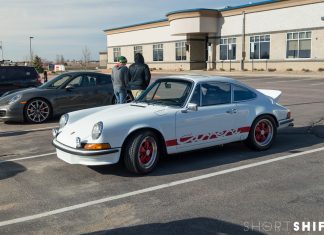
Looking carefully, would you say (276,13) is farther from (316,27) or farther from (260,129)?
(260,129)

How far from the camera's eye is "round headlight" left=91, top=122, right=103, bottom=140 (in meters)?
5.45

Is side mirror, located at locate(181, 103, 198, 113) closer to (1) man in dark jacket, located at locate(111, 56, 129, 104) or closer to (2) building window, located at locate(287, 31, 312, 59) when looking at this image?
(1) man in dark jacket, located at locate(111, 56, 129, 104)

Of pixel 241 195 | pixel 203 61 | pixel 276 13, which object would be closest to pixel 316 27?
pixel 276 13

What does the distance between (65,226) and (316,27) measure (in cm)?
3431

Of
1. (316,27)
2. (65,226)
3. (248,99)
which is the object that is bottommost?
(65,226)

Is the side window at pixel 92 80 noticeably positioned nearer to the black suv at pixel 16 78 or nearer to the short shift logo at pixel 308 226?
the black suv at pixel 16 78

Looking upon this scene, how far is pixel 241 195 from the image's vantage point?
4.87 meters

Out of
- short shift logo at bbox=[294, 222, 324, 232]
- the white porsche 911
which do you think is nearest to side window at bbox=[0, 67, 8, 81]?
the white porsche 911

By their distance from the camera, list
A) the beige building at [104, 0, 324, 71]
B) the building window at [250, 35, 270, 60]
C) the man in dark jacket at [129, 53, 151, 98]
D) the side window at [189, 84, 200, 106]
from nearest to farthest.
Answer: the side window at [189, 84, 200, 106]
the man in dark jacket at [129, 53, 151, 98]
the beige building at [104, 0, 324, 71]
the building window at [250, 35, 270, 60]

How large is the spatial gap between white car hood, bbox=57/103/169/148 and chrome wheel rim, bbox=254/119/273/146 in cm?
190

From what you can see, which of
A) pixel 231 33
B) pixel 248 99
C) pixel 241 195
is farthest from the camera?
pixel 231 33

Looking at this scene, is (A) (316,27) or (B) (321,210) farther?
(A) (316,27)

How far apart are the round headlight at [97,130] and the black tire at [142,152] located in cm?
43

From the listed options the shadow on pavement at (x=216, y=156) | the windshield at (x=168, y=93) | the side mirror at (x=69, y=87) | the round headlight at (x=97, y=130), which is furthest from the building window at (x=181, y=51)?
the round headlight at (x=97, y=130)
